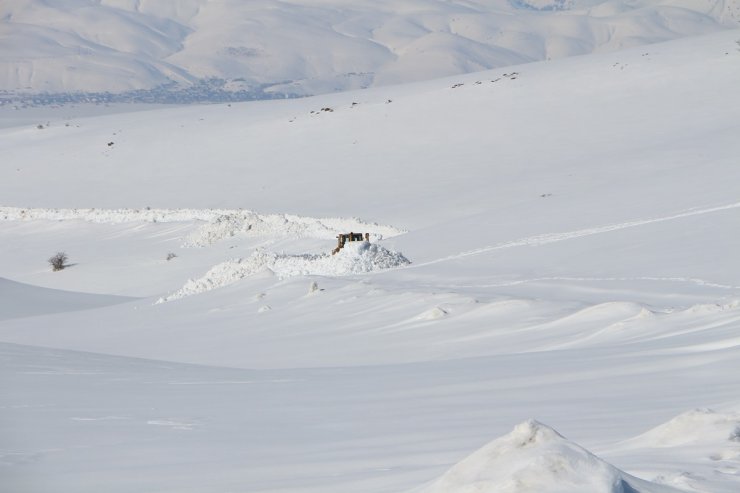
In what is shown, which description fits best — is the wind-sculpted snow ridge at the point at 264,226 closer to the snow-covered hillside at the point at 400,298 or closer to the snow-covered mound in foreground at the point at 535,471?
the snow-covered hillside at the point at 400,298

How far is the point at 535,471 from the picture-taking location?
3.33m

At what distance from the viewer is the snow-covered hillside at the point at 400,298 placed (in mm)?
4688

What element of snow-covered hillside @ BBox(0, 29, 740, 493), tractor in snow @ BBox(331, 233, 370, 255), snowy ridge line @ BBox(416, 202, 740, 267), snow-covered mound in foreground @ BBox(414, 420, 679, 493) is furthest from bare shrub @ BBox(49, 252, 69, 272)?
snow-covered mound in foreground @ BBox(414, 420, 679, 493)

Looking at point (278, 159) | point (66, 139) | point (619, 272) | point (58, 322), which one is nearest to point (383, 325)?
point (619, 272)

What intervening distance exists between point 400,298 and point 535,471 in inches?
367

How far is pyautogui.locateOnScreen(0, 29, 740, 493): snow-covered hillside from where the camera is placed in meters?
4.69

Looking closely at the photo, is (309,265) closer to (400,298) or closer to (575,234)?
(575,234)

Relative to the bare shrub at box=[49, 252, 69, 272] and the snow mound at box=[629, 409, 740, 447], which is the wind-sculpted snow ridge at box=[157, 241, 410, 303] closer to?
the bare shrub at box=[49, 252, 69, 272]

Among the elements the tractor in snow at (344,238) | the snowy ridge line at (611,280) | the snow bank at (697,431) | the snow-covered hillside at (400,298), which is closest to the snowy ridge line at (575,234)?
the snow-covered hillside at (400,298)

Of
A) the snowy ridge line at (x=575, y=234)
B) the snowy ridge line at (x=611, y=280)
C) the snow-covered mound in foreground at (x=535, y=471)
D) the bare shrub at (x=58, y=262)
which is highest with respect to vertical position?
the bare shrub at (x=58, y=262)

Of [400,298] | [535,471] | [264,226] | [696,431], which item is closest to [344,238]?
[264,226]

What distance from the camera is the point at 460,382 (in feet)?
22.7

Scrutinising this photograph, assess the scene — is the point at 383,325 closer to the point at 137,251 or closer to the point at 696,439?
Answer: the point at 696,439

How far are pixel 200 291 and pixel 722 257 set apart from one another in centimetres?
788
